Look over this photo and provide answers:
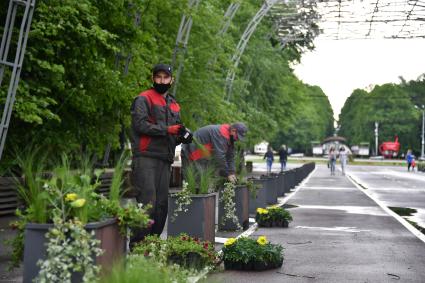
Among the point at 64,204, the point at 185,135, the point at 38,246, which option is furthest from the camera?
the point at 185,135

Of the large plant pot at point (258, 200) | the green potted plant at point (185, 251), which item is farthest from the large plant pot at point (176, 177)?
the green potted plant at point (185, 251)

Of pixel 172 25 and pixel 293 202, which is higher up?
pixel 172 25

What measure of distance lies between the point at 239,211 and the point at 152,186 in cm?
493

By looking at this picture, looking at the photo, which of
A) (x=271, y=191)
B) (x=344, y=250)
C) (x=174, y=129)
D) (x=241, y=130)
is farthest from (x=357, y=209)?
(x=174, y=129)

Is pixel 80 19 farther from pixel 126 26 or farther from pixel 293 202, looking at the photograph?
pixel 293 202

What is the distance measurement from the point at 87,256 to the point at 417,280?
4.03m

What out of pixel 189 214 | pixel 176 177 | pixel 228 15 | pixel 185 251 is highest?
pixel 228 15

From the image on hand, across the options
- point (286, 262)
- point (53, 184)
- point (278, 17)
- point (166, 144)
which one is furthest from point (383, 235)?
point (278, 17)

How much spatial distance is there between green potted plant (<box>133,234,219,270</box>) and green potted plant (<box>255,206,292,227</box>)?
4.99 meters

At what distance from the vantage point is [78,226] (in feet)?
15.3

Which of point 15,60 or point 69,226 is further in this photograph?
point 15,60

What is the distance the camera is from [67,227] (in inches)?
183

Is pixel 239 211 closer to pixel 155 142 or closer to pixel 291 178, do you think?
pixel 155 142

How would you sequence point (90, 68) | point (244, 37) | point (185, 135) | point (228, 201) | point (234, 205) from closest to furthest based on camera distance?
1. point (185, 135)
2. point (228, 201)
3. point (234, 205)
4. point (90, 68)
5. point (244, 37)
